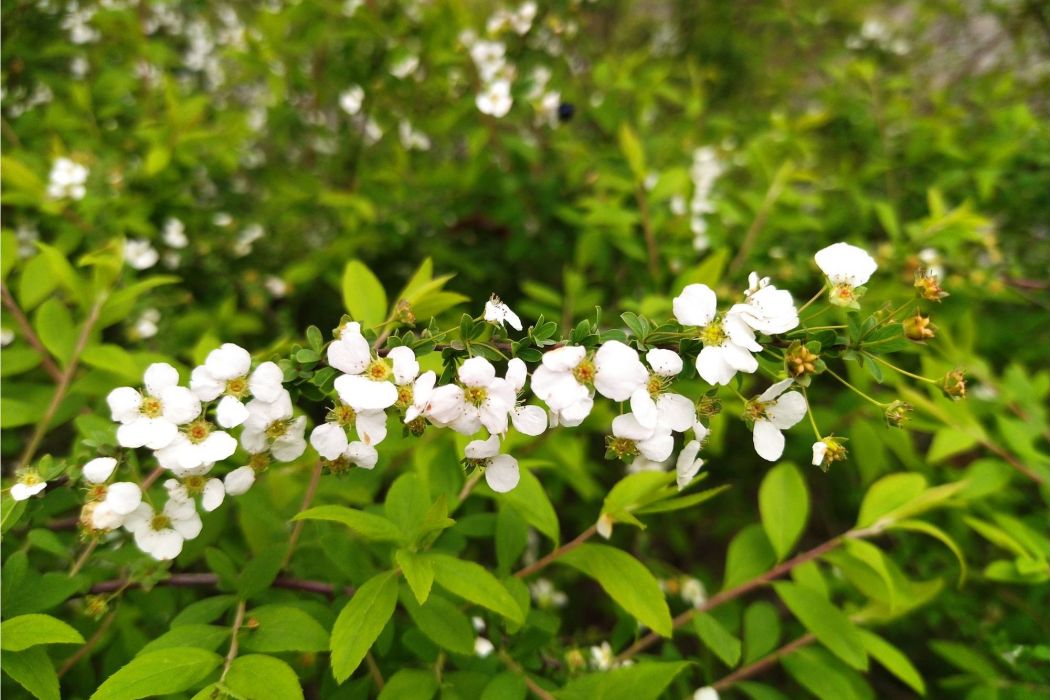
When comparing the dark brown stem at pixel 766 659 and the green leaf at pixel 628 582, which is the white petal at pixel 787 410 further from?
the dark brown stem at pixel 766 659

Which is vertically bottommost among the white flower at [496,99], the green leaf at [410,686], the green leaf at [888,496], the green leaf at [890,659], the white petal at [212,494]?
the green leaf at [890,659]

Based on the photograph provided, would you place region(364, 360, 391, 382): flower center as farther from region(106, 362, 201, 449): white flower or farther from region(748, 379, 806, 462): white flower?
region(748, 379, 806, 462): white flower

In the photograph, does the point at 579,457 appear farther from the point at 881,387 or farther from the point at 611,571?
the point at 881,387

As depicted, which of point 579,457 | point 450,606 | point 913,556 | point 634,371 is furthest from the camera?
point 913,556

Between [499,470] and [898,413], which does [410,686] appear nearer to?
[499,470]

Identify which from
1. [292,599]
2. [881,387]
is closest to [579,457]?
[292,599]

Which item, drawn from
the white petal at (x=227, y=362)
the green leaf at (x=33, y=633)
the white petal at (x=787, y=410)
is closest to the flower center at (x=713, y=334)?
the white petal at (x=787, y=410)

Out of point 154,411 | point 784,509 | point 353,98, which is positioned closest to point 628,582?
point 784,509
